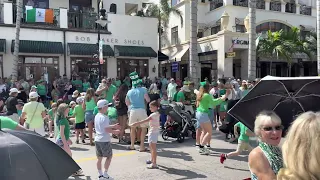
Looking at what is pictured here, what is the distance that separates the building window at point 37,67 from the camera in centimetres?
1850

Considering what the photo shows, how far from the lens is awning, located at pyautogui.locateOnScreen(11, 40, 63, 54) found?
1756cm

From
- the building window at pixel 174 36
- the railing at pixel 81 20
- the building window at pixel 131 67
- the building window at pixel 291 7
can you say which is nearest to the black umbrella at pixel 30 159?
the building window at pixel 131 67

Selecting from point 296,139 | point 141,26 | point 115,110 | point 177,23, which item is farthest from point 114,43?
point 296,139

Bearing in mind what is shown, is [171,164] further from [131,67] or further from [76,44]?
[131,67]

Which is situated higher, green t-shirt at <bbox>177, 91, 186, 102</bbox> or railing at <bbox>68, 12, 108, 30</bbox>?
railing at <bbox>68, 12, 108, 30</bbox>

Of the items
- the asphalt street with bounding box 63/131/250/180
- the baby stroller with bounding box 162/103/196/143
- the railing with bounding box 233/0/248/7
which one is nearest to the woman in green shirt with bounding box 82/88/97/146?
the asphalt street with bounding box 63/131/250/180

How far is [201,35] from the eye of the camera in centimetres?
2722

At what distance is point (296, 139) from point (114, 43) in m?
19.2

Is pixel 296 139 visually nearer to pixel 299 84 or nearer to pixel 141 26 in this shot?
pixel 299 84

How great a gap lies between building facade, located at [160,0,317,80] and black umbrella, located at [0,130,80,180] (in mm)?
19239

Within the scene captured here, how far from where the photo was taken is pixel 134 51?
2012cm

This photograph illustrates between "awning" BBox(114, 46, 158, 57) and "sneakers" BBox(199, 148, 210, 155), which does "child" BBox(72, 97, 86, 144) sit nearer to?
"sneakers" BBox(199, 148, 210, 155)

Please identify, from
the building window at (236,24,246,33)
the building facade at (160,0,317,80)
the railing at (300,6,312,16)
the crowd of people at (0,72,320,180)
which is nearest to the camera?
the crowd of people at (0,72,320,180)

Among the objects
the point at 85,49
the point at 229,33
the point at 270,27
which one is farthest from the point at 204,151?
the point at 270,27
